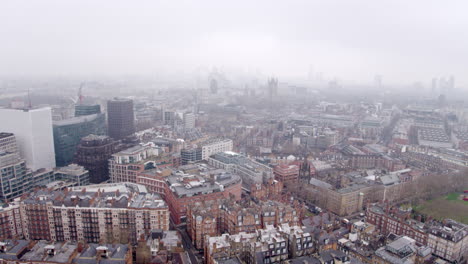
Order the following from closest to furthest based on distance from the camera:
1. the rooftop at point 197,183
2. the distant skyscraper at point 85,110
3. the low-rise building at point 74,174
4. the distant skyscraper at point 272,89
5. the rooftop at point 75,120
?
the rooftop at point 197,183 → the low-rise building at point 74,174 → the rooftop at point 75,120 → the distant skyscraper at point 85,110 → the distant skyscraper at point 272,89

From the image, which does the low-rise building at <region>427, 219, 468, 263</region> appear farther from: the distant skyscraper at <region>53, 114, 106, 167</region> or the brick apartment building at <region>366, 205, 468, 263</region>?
the distant skyscraper at <region>53, 114, 106, 167</region>

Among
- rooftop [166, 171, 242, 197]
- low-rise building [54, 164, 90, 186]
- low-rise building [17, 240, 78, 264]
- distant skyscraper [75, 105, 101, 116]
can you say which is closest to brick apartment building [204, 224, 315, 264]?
rooftop [166, 171, 242, 197]

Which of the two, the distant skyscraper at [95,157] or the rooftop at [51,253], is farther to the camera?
the distant skyscraper at [95,157]

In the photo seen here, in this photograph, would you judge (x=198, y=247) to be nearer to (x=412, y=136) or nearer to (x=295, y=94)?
(x=412, y=136)

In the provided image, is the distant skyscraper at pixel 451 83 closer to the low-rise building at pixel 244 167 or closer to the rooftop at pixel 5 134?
the low-rise building at pixel 244 167

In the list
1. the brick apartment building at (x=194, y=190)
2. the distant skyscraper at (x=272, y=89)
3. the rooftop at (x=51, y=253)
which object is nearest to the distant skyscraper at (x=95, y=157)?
the brick apartment building at (x=194, y=190)

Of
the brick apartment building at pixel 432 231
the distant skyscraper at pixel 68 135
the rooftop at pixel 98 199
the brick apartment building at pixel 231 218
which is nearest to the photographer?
the brick apartment building at pixel 432 231

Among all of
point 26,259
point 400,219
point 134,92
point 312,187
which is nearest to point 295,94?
point 134,92

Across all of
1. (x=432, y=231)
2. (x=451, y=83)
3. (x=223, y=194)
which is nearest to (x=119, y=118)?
(x=223, y=194)
